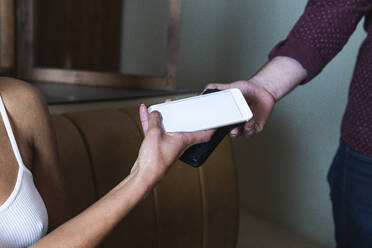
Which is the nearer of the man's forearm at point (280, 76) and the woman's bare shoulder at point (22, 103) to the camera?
the woman's bare shoulder at point (22, 103)

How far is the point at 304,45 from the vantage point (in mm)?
1009

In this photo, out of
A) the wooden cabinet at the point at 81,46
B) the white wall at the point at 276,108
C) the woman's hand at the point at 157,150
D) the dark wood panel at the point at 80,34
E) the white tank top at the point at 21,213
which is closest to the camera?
the woman's hand at the point at 157,150

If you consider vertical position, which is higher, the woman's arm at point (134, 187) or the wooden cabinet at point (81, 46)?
the woman's arm at point (134, 187)

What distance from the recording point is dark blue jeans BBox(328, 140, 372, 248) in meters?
0.99

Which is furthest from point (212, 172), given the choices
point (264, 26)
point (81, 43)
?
point (81, 43)

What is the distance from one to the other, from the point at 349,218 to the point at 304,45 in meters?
0.42

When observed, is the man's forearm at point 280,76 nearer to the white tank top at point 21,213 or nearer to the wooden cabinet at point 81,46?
the white tank top at point 21,213

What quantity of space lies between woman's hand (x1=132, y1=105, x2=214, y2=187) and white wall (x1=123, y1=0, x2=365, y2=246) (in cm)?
134

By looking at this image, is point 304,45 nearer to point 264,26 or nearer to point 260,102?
point 260,102

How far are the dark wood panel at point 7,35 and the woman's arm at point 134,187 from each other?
37.5 inches

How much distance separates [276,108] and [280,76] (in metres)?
1.14

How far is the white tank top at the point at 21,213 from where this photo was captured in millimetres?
791

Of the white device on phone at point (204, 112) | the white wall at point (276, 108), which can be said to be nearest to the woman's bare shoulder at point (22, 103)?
the white device on phone at point (204, 112)

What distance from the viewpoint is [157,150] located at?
662mm
